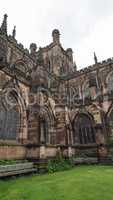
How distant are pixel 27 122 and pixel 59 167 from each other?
4.32 metres

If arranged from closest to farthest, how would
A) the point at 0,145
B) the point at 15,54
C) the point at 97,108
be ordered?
the point at 0,145
the point at 97,108
the point at 15,54

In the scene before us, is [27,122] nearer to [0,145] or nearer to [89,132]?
[0,145]

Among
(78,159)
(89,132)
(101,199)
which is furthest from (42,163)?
(89,132)

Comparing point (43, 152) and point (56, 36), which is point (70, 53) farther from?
point (43, 152)

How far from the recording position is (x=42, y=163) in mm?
10672

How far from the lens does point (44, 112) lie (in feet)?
50.3

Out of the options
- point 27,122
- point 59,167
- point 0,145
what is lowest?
point 59,167

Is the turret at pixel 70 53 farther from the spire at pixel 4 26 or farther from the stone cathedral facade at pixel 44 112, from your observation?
the spire at pixel 4 26

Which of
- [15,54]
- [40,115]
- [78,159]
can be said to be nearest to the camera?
[40,115]

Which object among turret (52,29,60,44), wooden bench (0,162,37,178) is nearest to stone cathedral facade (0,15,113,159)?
wooden bench (0,162,37,178)

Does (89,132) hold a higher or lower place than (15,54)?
lower

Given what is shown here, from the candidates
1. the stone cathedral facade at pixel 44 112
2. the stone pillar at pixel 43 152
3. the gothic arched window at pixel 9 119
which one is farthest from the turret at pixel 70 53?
the stone pillar at pixel 43 152

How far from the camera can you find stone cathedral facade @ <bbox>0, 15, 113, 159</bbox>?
1171 cm

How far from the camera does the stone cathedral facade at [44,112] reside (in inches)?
461
